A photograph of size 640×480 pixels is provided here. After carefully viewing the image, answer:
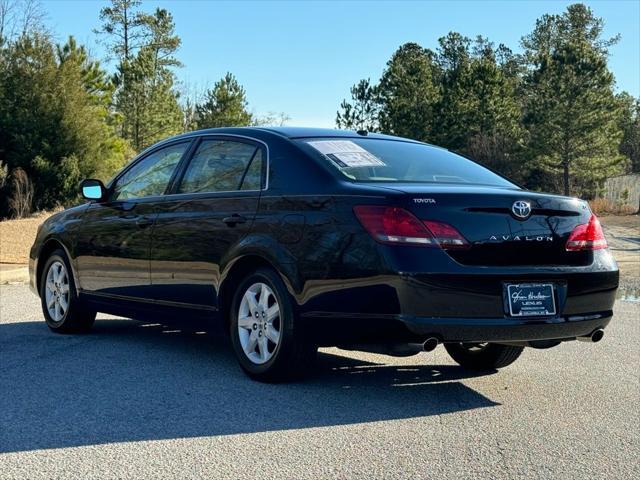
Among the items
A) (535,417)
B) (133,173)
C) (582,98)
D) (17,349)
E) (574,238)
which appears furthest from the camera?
(582,98)

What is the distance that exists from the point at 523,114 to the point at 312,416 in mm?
56466

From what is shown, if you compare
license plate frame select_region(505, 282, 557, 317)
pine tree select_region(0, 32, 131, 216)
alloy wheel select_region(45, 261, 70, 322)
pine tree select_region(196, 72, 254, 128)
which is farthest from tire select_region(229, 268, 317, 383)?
pine tree select_region(196, 72, 254, 128)

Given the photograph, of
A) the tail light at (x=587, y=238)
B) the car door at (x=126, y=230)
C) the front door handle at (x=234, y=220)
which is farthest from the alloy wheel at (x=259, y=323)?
the tail light at (x=587, y=238)

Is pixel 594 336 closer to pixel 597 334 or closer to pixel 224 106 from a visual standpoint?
pixel 597 334

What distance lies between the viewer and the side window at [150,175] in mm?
6594

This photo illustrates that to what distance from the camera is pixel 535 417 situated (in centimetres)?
479

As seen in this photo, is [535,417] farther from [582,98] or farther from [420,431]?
[582,98]

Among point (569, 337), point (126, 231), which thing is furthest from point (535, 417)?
point (126, 231)

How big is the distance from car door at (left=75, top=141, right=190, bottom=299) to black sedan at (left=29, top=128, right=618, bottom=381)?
0.02 m

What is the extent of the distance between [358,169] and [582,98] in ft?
149

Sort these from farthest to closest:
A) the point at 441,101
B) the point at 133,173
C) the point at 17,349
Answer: the point at 441,101
the point at 133,173
the point at 17,349

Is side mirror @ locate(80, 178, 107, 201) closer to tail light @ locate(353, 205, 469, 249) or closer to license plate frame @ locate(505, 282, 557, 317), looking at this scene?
tail light @ locate(353, 205, 469, 249)

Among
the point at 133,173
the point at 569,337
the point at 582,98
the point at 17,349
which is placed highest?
the point at 582,98

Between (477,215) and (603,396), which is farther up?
(477,215)
